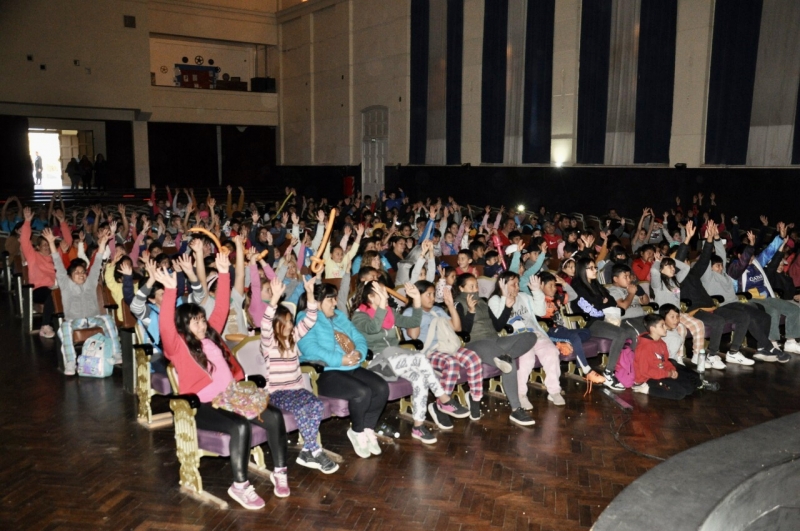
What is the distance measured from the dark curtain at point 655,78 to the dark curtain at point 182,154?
57.4 feet

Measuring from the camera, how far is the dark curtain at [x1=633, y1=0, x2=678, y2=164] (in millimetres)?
14461

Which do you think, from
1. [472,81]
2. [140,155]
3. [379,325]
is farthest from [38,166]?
[379,325]

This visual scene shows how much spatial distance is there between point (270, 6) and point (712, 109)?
59.9 ft

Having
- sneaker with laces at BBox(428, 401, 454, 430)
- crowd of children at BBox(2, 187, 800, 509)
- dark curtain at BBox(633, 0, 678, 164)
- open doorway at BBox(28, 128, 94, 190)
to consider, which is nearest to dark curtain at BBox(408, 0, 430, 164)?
dark curtain at BBox(633, 0, 678, 164)

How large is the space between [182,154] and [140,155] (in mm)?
2096

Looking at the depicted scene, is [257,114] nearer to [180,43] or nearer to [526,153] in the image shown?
[180,43]

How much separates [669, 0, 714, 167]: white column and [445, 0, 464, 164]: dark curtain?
6.38 meters

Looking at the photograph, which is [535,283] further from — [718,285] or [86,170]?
[86,170]

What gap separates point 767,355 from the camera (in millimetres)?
7184

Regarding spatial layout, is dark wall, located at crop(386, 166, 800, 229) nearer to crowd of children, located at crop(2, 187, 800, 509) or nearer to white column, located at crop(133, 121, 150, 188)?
crowd of children, located at crop(2, 187, 800, 509)

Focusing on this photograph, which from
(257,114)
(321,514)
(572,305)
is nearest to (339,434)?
(321,514)

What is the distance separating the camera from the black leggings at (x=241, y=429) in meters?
4.13

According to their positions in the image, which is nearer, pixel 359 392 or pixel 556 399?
pixel 359 392

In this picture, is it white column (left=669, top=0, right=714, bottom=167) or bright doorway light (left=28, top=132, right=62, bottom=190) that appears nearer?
white column (left=669, top=0, right=714, bottom=167)
